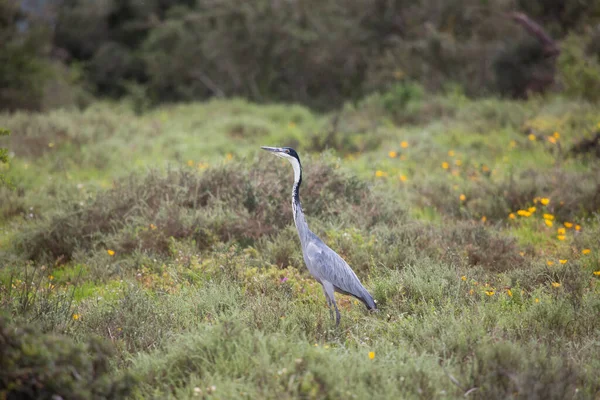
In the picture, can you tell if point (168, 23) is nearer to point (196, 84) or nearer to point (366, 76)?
point (196, 84)

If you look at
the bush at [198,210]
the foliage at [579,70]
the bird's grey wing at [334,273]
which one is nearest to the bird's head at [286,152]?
the bird's grey wing at [334,273]

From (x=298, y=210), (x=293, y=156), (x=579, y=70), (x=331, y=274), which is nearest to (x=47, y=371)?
(x=331, y=274)

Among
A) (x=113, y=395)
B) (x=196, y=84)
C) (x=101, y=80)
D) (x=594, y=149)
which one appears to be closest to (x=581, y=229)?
(x=594, y=149)

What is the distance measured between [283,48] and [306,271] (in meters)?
15.2

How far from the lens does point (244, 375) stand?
12.1ft

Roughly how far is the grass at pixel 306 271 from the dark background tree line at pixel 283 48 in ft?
14.6

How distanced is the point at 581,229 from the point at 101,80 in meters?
19.1

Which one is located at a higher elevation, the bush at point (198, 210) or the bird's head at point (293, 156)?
the bird's head at point (293, 156)

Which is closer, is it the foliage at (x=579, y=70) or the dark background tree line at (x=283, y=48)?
the foliage at (x=579, y=70)

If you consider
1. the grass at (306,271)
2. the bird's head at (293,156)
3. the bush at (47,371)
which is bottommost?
the grass at (306,271)

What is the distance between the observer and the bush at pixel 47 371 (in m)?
3.20

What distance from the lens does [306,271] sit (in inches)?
237

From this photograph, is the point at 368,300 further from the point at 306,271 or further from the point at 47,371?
the point at 47,371

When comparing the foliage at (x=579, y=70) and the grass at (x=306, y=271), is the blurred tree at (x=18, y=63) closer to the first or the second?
the grass at (x=306, y=271)
